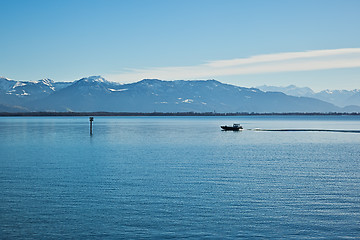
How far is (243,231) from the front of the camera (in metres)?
26.5

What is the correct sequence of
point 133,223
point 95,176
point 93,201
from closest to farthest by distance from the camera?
point 133,223
point 93,201
point 95,176

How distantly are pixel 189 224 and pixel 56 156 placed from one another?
4447 centimetres

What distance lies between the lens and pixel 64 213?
30531mm

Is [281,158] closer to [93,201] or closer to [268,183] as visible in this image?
[268,183]

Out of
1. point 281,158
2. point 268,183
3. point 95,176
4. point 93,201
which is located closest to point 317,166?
point 281,158

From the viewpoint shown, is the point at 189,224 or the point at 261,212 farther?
the point at 261,212

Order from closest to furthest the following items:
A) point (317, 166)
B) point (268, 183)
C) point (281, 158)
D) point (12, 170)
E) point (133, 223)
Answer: point (133, 223) < point (268, 183) < point (12, 170) < point (317, 166) < point (281, 158)

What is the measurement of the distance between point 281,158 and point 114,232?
43.6 meters

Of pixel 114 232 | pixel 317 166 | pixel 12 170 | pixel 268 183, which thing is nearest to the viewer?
pixel 114 232

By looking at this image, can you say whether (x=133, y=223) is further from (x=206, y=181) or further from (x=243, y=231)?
(x=206, y=181)

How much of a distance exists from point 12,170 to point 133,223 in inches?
1110

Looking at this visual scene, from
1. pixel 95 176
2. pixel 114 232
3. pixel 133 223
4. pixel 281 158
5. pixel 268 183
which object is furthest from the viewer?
pixel 281 158

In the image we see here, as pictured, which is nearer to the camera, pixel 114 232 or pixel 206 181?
pixel 114 232

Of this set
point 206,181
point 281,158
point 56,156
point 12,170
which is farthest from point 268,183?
point 56,156
